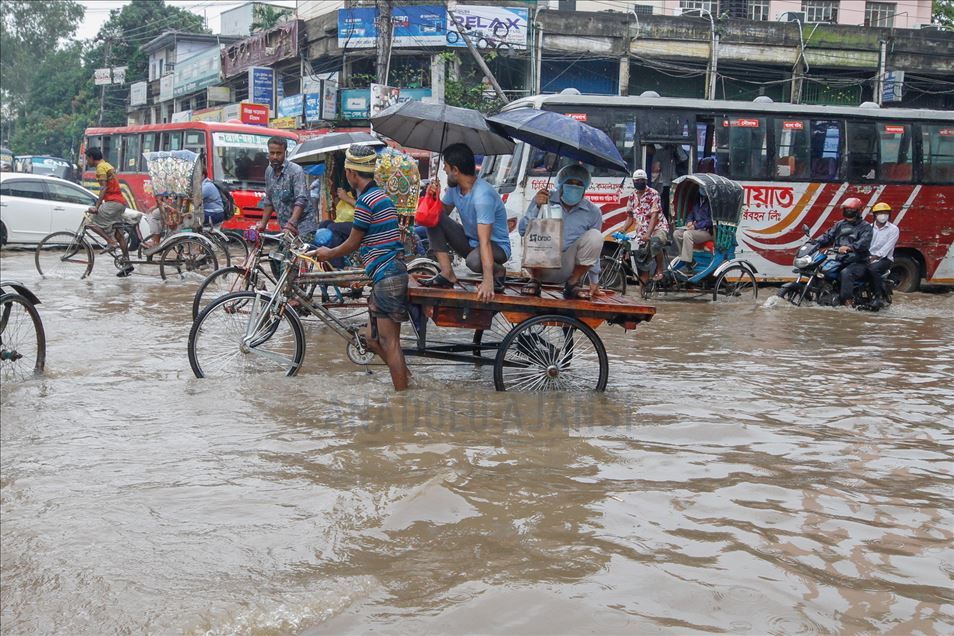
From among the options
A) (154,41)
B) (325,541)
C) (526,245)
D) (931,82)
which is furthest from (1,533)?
(154,41)

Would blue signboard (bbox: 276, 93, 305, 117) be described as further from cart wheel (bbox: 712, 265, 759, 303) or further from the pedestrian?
the pedestrian

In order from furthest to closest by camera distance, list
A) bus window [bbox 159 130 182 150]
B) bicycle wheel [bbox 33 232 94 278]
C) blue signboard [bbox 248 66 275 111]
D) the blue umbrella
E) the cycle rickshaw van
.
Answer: blue signboard [bbox 248 66 275 111] → bus window [bbox 159 130 182 150] → bicycle wheel [bbox 33 232 94 278] → the cycle rickshaw van → the blue umbrella

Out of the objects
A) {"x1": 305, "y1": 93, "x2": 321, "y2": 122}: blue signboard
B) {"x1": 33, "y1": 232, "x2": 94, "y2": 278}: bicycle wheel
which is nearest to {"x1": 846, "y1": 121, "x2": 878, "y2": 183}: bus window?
{"x1": 33, "y1": 232, "x2": 94, "y2": 278}: bicycle wheel

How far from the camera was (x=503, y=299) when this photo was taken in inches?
240

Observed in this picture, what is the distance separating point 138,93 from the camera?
148 feet

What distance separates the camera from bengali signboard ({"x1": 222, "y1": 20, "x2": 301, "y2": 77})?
30.0 meters

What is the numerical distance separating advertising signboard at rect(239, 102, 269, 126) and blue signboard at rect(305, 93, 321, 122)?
49.2 inches

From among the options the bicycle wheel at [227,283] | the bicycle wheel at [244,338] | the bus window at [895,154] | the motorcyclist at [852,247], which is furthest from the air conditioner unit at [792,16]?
the bicycle wheel at [244,338]

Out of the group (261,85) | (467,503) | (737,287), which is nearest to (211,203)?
(737,287)

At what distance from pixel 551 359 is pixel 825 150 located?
10.0 metres

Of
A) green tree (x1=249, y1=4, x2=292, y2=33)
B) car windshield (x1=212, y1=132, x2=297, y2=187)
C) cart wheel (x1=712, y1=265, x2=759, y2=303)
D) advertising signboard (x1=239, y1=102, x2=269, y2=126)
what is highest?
green tree (x1=249, y1=4, x2=292, y2=33)

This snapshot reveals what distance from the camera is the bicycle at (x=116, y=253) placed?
11836 millimetres

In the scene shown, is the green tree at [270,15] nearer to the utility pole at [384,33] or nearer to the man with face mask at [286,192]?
the utility pole at [384,33]

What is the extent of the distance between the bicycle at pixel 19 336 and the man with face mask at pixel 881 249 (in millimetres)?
9924
